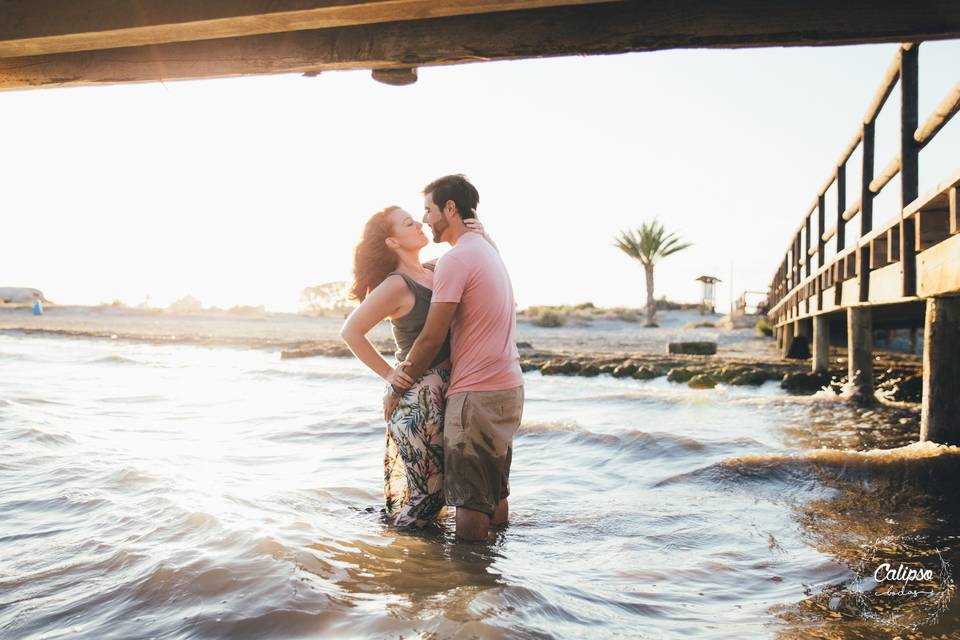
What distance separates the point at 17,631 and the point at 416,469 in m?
1.94

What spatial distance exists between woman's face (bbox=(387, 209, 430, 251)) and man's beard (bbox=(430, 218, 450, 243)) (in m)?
0.13

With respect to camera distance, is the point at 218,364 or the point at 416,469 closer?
the point at 416,469

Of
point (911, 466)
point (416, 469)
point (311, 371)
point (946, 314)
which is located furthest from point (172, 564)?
point (311, 371)

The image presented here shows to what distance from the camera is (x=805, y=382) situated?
42.0 feet

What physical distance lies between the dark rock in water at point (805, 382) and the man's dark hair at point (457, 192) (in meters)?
10.1

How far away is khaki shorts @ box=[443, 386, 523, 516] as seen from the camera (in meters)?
3.99

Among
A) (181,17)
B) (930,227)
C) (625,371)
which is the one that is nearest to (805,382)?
(625,371)

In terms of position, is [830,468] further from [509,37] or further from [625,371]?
[625,371]

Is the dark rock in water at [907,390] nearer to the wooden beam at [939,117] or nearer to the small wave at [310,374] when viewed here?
the wooden beam at [939,117]

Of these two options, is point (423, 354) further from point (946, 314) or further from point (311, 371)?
point (311, 371)

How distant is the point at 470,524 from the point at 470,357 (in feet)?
2.96

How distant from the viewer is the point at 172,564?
146 inches

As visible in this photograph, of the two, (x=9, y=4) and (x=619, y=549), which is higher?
(x=9, y=4)

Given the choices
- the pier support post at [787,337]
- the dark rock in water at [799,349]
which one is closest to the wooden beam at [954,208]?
the dark rock in water at [799,349]
